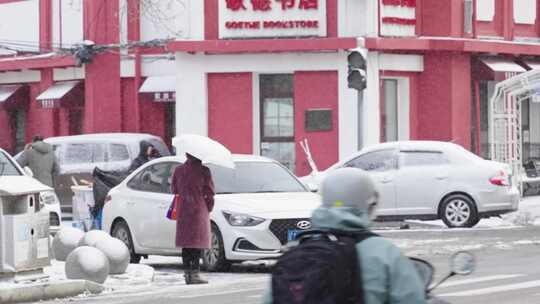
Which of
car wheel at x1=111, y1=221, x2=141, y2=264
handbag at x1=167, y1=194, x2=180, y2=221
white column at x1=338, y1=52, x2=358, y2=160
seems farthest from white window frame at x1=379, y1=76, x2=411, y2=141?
handbag at x1=167, y1=194, x2=180, y2=221

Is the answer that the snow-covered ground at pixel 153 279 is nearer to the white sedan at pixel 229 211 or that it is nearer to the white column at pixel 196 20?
the white sedan at pixel 229 211

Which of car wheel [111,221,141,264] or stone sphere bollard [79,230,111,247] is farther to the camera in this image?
car wheel [111,221,141,264]

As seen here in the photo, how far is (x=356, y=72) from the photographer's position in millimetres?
24094

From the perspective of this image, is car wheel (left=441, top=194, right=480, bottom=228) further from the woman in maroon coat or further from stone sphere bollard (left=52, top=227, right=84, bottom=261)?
the woman in maroon coat

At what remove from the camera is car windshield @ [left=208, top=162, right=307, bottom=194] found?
1791 centimetres

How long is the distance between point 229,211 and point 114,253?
1.55 metres

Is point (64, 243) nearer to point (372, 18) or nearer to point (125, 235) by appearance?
point (125, 235)

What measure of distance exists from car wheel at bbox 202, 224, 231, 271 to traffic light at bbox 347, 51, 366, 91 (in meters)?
7.56

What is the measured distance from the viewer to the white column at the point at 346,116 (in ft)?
103

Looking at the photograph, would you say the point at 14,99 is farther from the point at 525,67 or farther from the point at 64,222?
the point at 525,67

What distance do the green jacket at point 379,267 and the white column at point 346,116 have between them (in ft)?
86.0

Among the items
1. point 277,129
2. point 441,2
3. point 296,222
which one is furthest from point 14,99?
point 296,222

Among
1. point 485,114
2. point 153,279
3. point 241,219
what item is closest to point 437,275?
point 241,219

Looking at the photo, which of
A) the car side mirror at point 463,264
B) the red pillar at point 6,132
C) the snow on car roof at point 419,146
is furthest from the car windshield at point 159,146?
the car side mirror at point 463,264
